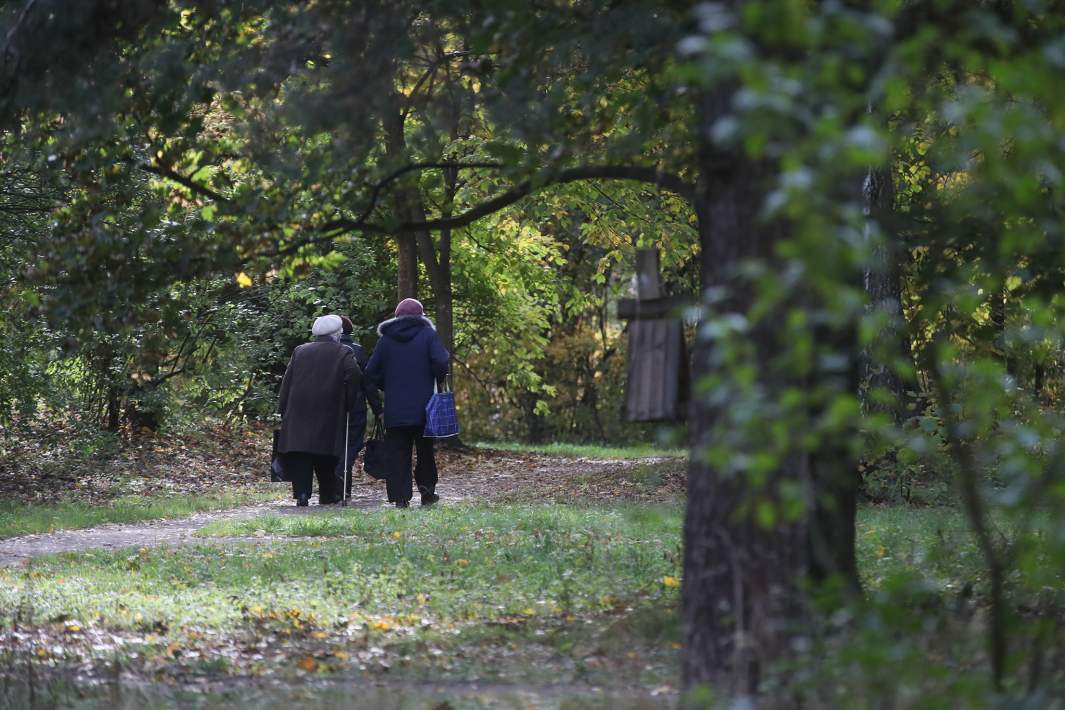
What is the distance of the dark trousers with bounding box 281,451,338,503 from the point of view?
52.3 ft

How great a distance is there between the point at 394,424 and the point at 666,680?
8.55 meters

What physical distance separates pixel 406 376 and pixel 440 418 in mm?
682

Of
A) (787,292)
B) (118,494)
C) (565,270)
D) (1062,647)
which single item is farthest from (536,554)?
(565,270)

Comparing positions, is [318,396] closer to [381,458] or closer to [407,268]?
[381,458]

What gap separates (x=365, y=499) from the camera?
17344 mm

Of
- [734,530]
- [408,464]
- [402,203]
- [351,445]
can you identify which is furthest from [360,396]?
[734,530]

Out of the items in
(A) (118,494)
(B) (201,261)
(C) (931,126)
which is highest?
(C) (931,126)

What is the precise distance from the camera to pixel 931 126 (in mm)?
11680

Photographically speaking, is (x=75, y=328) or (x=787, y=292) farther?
(x=75, y=328)

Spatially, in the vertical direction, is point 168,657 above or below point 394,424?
below

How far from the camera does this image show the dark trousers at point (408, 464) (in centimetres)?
1513

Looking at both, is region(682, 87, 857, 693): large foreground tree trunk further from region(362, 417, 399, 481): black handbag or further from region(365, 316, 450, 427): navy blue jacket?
region(362, 417, 399, 481): black handbag

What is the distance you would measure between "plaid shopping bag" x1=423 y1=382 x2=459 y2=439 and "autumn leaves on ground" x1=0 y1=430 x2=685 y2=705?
814 mm

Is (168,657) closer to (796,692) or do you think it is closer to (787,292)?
(796,692)
